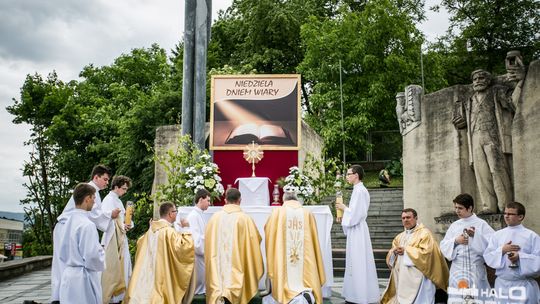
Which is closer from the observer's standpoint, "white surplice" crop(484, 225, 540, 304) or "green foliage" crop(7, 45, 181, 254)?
"white surplice" crop(484, 225, 540, 304)

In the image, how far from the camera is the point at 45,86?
23422mm

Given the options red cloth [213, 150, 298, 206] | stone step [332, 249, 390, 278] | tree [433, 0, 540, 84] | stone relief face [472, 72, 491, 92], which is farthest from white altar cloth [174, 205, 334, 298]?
tree [433, 0, 540, 84]

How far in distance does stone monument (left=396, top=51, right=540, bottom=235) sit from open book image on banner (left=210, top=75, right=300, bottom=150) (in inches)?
114

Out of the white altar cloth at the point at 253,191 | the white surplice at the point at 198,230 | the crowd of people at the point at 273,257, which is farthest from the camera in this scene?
the white altar cloth at the point at 253,191

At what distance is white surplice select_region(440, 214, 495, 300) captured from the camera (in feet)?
20.4

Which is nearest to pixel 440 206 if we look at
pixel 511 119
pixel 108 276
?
pixel 511 119

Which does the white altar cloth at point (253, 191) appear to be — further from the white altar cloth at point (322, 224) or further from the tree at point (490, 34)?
the tree at point (490, 34)

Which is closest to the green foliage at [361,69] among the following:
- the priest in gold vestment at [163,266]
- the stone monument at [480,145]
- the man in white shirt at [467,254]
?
the stone monument at [480,145]

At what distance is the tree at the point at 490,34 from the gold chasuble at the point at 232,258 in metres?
19.9

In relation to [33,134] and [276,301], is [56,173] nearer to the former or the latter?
[33,134]

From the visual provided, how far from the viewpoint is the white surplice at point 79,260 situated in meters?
5.65

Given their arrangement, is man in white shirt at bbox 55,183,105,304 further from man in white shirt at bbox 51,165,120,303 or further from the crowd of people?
man in white shirt at bbox 51,165,120,303

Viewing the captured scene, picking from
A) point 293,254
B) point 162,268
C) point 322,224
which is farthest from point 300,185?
point 162,268

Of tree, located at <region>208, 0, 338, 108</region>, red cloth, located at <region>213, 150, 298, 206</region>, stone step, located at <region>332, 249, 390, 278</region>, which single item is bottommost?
→ stone step, located at <region>332, 249, 390, 278</region>
